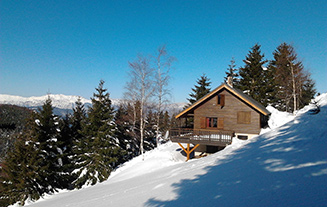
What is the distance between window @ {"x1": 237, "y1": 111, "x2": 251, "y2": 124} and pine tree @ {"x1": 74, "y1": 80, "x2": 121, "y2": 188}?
12.7m

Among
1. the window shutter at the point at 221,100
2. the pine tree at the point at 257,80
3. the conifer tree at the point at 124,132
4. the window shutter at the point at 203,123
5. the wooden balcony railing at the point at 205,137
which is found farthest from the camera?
the pine tree at the point at 257,80

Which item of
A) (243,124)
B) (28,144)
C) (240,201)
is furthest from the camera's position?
(243,124)

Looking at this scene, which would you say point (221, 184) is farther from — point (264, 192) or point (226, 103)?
point (226, 103)

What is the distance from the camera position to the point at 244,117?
18516 mm

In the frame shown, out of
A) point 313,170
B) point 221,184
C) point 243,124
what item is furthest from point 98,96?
point 313,170

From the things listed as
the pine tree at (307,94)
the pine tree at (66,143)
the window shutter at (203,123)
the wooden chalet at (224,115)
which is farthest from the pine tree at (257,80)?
the pine tree at (66,143)

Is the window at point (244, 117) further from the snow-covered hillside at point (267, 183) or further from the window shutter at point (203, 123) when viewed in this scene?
the snow-covered hillside at point (267, 183)

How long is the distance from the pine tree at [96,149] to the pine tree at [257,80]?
901 inches

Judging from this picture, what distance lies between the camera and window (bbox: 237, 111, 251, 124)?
18.4 metres

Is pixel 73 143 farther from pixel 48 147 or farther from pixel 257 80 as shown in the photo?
pixel 257 80

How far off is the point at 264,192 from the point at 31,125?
18372mm

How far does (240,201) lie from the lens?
3902 mm

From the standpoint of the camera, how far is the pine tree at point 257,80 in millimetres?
29625

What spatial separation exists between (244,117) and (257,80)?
14950 mm
